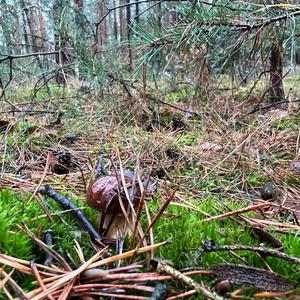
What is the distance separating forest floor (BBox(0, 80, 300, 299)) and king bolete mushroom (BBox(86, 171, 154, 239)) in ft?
0.21

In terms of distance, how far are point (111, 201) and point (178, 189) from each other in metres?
0.74

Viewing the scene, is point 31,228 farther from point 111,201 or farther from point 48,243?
point 111,201

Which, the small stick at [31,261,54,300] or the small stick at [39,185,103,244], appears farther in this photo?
the small stick at [39,185,103,244]

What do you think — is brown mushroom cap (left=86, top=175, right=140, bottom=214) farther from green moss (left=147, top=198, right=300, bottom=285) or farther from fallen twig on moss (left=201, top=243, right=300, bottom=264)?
fallen twig on moss (left=201, top=243, right=300, bottom=264)

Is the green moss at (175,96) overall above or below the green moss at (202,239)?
above

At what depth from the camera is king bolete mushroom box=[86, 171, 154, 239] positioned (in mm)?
1043

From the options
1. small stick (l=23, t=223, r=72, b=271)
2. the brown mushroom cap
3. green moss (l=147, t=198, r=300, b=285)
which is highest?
the brown mushroom cap

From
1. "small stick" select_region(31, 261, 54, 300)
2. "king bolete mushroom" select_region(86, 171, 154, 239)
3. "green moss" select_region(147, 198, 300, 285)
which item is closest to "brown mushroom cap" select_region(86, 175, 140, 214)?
"king bolete mushroom" select_region(86, 171, 154, 239)

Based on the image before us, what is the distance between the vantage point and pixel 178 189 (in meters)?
1.74

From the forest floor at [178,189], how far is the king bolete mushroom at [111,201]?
64mm

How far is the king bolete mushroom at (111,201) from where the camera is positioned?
1.04 metres

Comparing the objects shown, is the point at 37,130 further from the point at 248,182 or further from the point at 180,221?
the point at 180,221

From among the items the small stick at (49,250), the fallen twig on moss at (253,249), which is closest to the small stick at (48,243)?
the small stick at (49,250)

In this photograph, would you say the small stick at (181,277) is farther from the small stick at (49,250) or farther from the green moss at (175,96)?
the green moss at (175,96)
